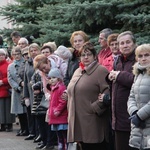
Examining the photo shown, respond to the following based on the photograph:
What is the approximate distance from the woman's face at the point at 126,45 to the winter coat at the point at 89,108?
0.65 metres

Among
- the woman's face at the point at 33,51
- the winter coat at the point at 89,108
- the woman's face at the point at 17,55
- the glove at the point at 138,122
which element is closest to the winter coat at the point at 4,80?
the woman's face at the point at 17,55

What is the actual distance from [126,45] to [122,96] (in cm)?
74

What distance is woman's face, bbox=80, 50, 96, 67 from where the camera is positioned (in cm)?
920

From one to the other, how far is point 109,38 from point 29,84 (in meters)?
3.73

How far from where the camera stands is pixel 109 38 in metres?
9.89

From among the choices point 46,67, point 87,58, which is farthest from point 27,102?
point 87,58

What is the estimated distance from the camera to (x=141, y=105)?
7.79 m

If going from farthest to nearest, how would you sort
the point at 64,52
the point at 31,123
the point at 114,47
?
1. the point at 31,123
2. the point at 64,52
3. the point at 114,47

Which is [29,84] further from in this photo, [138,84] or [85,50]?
[138,84]

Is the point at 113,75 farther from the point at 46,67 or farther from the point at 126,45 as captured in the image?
the point at 46,67

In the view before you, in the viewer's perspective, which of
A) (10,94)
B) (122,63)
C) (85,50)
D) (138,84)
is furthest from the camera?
(10,94)

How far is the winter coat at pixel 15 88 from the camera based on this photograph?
14297 millimetres

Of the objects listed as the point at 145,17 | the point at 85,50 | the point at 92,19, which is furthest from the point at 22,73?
the point at 85,50

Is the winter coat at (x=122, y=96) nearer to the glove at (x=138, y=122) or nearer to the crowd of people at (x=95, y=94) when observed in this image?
the crowd of people at (x=95, y=94)
